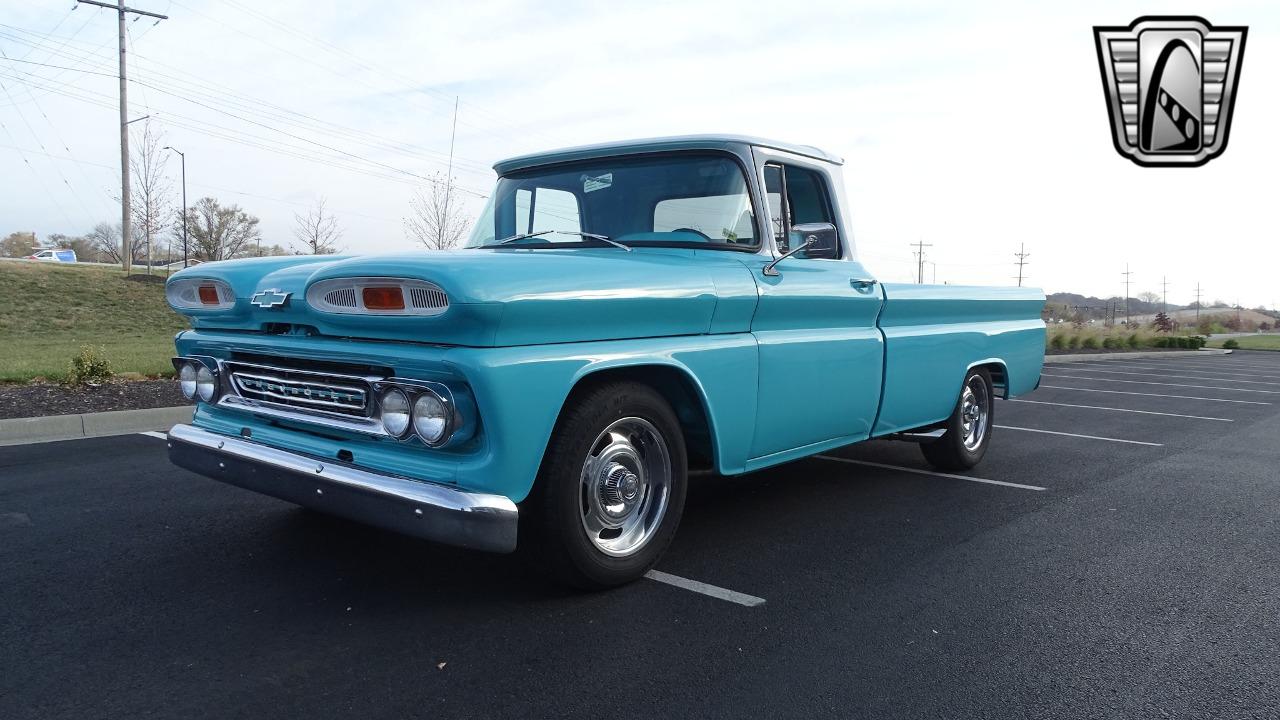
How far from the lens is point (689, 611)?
11.2 feet

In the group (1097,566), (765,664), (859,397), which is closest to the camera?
(765,664)

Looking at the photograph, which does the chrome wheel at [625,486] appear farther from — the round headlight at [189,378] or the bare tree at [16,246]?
the bare tree at [16,246]

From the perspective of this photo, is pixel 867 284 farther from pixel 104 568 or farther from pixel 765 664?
pixel 104 568

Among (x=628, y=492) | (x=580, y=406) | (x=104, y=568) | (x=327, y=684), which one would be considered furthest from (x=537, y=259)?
(x=104, y=568)

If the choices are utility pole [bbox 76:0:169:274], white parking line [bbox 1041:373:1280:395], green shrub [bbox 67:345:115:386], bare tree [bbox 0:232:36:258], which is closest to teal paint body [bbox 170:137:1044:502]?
green shrub [bbox 67:345:115:386]

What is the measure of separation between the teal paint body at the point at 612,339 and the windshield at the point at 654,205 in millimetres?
75

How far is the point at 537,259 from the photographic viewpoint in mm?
3273

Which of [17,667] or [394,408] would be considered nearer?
[17,667]

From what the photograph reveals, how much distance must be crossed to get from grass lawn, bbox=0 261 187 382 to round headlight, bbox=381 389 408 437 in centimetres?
784

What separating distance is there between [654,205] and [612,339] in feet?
3.84

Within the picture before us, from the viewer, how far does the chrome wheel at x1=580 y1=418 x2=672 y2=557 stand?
3.40 meters

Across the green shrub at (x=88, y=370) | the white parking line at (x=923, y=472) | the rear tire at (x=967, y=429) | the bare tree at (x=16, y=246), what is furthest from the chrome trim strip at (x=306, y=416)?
the bare tree at (x=16, y=246)

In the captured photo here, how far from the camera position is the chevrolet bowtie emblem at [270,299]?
11.3 ft

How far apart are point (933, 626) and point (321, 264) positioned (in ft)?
9.06
